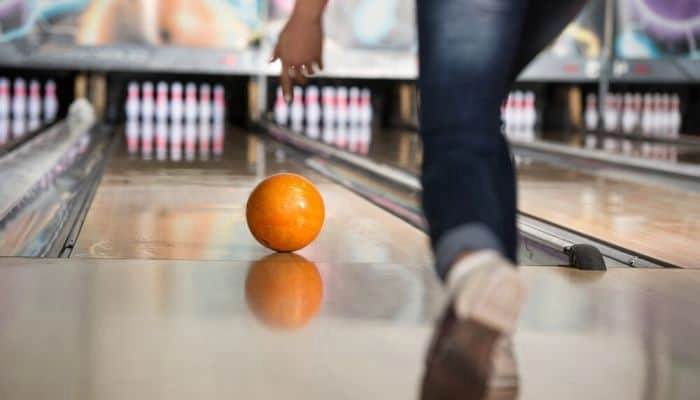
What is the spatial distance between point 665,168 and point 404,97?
3.87 meters

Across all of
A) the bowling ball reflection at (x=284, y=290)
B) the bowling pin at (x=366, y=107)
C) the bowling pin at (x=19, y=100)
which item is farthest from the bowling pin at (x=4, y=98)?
the bowling ball reflection at (x=284, y=290)

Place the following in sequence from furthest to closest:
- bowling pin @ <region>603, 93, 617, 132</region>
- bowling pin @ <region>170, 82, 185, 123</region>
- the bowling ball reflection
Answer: bowling pin @ <region>603, 93, 617, 132</region> < bowling pin @ <region>170, 82, 185, 123</region> < the bowling ball reflection

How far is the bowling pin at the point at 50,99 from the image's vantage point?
775 centimetres

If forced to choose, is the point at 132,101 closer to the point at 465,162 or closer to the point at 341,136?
the point at 341,136

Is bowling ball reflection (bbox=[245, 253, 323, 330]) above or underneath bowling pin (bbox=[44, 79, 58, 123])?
underneath

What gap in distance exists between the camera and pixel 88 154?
5117 millimetres

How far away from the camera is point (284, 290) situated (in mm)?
1927

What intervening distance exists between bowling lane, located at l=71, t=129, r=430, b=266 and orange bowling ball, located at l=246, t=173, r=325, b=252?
0.13 feet

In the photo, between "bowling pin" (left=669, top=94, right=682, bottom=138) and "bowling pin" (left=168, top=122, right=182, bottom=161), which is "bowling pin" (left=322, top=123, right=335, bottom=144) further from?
"bowling pin" (left=669, top=94, right=682, bottom=138)

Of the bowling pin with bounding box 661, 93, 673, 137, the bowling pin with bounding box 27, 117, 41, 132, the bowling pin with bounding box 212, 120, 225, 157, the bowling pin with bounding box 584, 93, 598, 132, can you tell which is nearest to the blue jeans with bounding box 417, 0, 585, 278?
the bowling pin with bounding box 212, 120, 225, 157

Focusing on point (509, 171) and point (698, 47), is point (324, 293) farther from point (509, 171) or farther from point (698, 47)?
point (698, 47)

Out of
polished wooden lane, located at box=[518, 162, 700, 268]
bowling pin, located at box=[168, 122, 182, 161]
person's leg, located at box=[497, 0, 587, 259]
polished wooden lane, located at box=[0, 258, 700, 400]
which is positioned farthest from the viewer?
bowling pin, located at box=[168, 122, 182, 161]

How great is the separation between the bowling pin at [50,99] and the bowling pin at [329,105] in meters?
1.81

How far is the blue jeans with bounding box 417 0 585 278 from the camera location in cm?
108
